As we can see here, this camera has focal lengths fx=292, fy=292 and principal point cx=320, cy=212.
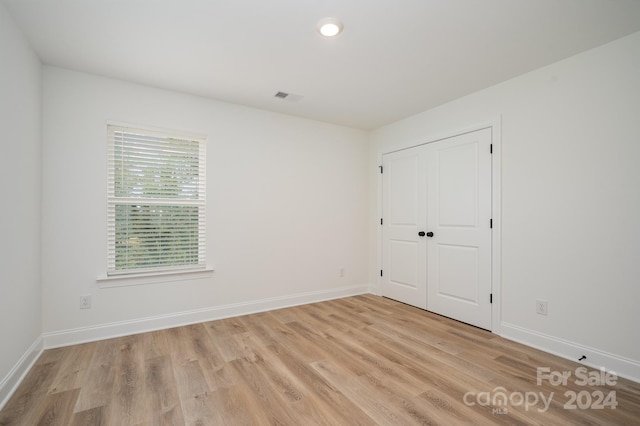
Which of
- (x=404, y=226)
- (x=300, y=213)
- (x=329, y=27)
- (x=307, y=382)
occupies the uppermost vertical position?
(x=329, y=27)

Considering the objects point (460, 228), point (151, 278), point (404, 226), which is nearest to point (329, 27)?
point (460, 228)

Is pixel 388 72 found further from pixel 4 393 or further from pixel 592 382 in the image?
pixel 4 393

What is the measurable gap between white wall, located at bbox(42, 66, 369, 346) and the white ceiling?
35 centimetres

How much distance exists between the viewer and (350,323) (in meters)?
3.30

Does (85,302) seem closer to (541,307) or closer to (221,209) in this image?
(221,209)

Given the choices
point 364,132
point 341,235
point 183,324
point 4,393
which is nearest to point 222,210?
point 183,324

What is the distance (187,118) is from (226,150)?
21.1 inches

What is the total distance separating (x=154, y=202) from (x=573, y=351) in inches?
164

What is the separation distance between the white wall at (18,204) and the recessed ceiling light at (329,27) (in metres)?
2.09

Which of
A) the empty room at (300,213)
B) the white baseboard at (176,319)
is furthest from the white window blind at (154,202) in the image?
the white baseboard at (176,319)

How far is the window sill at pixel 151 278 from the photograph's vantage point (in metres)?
2.89

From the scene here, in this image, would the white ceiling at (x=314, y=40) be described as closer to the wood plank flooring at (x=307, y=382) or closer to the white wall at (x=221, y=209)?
the white wall at (x=221, y=209)

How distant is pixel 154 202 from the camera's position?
10.2 feet

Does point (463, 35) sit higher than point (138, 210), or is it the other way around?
point (463, 35)
